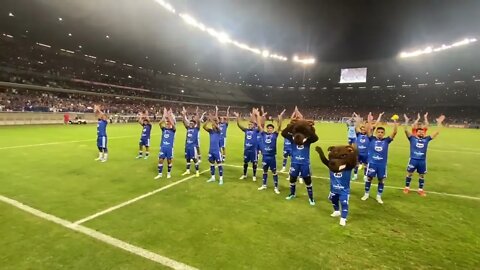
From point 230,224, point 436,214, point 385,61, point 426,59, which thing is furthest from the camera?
point 385,61

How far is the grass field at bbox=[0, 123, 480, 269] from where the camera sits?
5582mm

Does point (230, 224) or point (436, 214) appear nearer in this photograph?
point (230, 224)

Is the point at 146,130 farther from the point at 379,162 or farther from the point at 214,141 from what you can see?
the point at 379,162

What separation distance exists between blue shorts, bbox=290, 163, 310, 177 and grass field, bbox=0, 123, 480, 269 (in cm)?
100

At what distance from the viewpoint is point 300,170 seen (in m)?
8.84

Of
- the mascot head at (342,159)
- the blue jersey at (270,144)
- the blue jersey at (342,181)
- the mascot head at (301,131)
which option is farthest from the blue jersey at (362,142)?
the blue jersey at (342,181)

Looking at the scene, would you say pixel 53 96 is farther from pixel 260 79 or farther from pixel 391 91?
pixel 391 91

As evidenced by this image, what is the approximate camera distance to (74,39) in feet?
155

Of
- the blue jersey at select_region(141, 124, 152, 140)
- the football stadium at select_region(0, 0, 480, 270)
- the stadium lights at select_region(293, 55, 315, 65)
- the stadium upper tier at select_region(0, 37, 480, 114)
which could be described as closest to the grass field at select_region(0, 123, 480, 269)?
the football stadium at select_region(0, 0, 480, 270)

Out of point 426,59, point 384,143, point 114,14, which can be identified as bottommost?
point 384,143

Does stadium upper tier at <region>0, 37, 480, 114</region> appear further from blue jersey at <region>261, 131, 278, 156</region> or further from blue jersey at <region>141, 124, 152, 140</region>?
blue jersey at <region>261, 131, 278, 156</region>

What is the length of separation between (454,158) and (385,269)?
18444 millimetres

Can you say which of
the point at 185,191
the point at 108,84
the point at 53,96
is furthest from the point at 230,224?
the point at 108,84

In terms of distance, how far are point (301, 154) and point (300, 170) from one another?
503 millimetres
